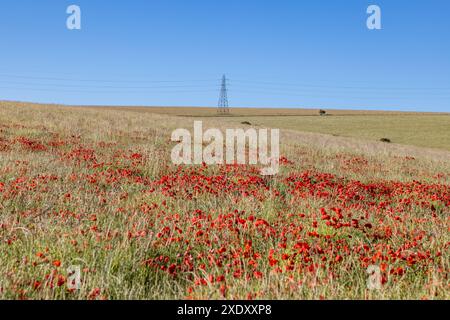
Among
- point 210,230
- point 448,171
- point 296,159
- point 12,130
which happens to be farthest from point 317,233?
point 12,130

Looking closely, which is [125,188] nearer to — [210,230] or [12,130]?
[210,230]

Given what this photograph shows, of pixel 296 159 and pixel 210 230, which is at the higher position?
pixel 296 159

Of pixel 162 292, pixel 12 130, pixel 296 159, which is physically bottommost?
pixel 162 292

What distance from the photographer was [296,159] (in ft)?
56.2

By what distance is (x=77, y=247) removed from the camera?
4625 millimetres

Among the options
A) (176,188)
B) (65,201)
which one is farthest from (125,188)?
(65,201)

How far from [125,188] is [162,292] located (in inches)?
192

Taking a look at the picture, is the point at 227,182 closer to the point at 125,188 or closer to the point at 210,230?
the point at 125,188
